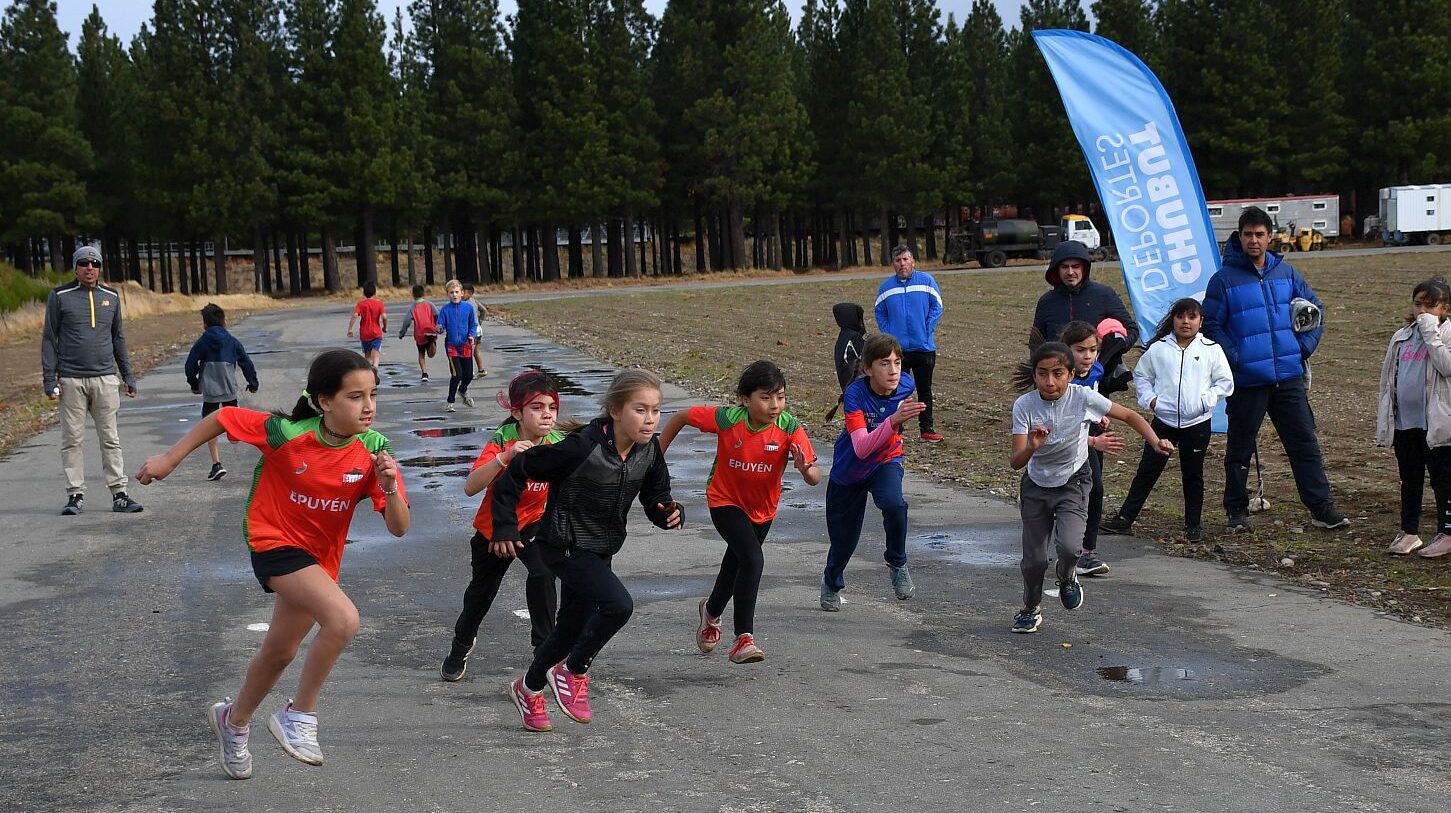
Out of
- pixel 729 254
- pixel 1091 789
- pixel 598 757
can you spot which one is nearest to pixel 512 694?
pixel 598 757

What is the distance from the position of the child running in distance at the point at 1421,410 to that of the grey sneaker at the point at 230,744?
22.2 feet

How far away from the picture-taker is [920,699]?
5.91 m

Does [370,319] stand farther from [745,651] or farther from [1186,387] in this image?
[745,651]

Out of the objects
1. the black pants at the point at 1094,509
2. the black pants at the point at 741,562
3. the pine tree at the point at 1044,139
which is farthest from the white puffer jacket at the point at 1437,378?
the pine tree at the point at 1044,139

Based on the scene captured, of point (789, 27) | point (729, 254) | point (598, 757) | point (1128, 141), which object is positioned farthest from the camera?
point (789, 27)

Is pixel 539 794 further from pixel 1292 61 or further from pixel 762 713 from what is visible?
pixel 1292 61

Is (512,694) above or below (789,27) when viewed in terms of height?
below

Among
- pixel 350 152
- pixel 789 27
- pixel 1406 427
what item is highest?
pixel 789 27

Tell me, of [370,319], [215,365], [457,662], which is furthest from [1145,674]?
[370,319]

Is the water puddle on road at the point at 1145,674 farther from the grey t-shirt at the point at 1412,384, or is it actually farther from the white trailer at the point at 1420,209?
the white trailer at the point at 1420,209

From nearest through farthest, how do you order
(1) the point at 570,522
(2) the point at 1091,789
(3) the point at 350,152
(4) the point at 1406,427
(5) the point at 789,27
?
1. (2) the point at 1091,789
2. (1) the point at 570,522
3. (4) the point at 1406,427
4. (3) the point at 350,152
5. (5) the point at 789,27

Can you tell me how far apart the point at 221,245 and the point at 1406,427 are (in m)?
70.0

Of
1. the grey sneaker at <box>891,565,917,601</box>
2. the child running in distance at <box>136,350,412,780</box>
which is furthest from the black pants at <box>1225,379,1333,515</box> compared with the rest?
the child running in distance at <box>136,350,412,780</box>

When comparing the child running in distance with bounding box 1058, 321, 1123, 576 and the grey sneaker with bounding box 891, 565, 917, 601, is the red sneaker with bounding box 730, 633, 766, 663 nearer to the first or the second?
the grey sneaker with bounding box 891, 565, 917, 601
